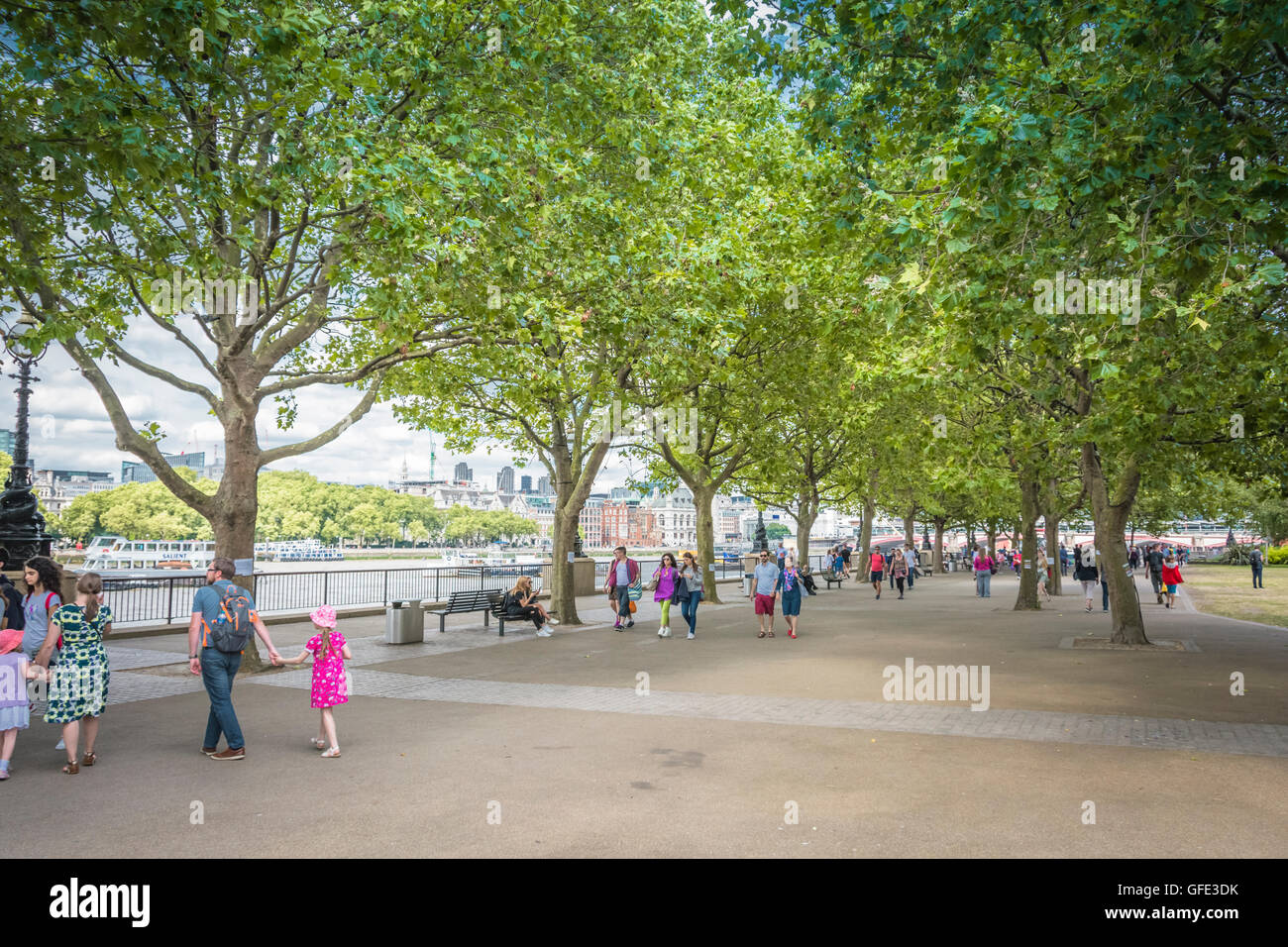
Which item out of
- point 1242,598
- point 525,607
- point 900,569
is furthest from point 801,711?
point 1242,598

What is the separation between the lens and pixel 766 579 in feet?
59.5

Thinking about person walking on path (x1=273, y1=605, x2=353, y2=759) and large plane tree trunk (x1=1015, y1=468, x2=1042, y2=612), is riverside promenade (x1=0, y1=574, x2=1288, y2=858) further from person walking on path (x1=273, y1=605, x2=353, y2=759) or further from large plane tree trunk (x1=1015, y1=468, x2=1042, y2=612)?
large plane tree trunk (x1=1015, y1=468, x2=1042, y2=612)

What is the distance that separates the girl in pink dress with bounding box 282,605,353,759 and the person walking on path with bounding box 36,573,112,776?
1582mm

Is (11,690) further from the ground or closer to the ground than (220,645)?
closer to the ground

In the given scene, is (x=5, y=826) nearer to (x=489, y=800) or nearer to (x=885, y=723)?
(x=489, y=800)

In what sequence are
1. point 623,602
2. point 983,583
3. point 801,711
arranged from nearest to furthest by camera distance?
point 801,711
point 623,602
point 983,583

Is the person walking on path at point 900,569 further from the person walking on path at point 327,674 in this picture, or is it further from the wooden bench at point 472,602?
the person walking on path at point 327,674

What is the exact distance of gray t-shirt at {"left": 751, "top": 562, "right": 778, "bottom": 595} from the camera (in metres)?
18.1

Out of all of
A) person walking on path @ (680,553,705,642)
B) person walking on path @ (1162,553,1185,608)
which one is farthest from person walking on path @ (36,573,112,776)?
person walking on path @ (1162,553,1185,608)

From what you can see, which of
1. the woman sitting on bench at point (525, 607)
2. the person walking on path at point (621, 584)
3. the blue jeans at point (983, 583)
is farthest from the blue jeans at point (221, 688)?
the blue jeans at point (983, 583)

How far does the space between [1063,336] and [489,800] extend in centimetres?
1131

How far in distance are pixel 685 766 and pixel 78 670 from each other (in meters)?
5.21

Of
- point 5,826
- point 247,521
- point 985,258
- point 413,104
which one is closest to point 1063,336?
point 985,258

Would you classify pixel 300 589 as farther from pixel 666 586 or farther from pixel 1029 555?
pixel 1029 555
